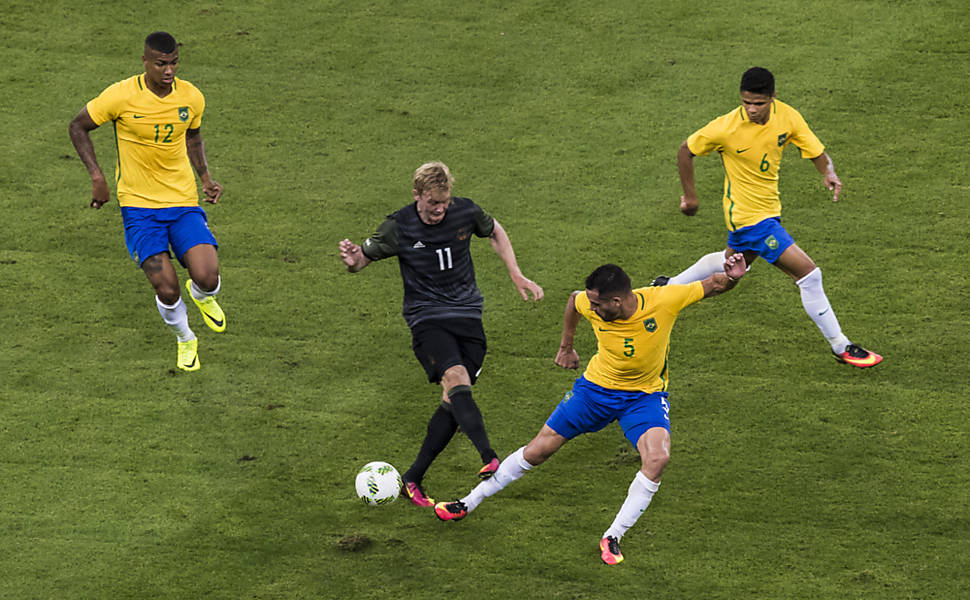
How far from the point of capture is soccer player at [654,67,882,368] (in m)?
11.6

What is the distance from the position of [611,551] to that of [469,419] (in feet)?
4.47

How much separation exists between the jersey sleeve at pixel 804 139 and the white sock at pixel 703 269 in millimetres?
1292

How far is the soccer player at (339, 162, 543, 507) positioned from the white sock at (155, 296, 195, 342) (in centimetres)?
242

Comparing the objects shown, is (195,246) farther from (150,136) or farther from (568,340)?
(568,340)

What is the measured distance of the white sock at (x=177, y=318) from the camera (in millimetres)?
11648

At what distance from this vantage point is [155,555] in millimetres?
9883

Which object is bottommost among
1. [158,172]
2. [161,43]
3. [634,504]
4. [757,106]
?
[634,504]

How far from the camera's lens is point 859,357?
1185 cm

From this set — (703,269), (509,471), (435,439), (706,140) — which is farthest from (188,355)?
(706,140)

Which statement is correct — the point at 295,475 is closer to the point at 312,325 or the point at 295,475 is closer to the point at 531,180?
the point at 312,325

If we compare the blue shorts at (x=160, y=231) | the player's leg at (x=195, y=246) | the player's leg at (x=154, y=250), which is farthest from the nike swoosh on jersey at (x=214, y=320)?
the blue shorts at (x=160, y=231)

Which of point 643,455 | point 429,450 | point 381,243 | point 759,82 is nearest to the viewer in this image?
point 643,455

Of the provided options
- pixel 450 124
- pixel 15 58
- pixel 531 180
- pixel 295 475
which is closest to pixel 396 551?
pixel 295 475

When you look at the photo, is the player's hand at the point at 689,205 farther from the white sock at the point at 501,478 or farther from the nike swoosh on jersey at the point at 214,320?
the nike swoosh on jersey at the point at 214,320
